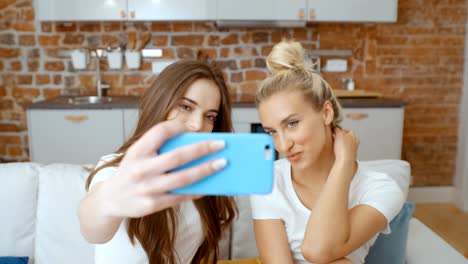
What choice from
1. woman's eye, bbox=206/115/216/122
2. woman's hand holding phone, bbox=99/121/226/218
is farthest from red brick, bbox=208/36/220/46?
woman's hand holding phone, bbox=99/121/226/218

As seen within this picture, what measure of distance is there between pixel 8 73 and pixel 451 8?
360 cm

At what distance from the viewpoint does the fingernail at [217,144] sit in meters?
0.58

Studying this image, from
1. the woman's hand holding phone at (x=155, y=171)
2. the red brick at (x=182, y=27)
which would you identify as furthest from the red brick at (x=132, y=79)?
the woman's hand holding phone at (x=155, y=171)

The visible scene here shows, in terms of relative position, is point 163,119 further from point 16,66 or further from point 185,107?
point 16,66

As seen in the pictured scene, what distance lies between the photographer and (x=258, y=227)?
4.47ft

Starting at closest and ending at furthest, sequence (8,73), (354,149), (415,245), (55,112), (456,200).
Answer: (354,149) < (415,245) < (55,112) < (8,73) < (456,200)

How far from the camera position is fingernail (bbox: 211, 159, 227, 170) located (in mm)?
575

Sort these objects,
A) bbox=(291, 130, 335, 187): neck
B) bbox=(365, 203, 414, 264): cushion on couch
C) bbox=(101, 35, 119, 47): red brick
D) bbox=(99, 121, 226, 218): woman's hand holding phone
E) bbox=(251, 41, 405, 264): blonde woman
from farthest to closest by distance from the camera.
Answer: bbox=(101, 35, 119, 47): red brick < bbox=(365, 203, 414, 264): cushion on couch < bbox=(291, 130, 335, 187): neck < bbox=(251, 41, 405, 264): blonde woman < bbox=(99, 121, 226, 218): woman's hand holding phone

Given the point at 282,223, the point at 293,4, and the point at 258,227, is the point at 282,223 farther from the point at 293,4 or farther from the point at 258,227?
the point at 293,4

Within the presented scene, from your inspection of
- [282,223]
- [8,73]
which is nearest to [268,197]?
[282,223]

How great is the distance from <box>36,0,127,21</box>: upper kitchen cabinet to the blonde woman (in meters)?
2.18

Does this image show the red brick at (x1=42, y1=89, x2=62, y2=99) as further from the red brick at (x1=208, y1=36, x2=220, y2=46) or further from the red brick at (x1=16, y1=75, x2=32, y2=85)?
the red brick at (x1=208, y1=36, x2=220, y2=46)

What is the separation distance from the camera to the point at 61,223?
1.57 m

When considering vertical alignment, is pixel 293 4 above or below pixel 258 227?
above
